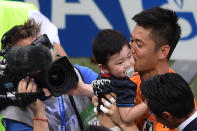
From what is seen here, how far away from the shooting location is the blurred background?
6.60 metres

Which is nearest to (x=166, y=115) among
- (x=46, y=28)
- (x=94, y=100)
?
(x=94, y=100)

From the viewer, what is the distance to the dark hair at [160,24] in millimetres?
3080

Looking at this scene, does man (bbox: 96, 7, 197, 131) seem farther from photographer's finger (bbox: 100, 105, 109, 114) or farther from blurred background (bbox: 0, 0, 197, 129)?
blurred background (bbox: 0, 0, 197, 129)

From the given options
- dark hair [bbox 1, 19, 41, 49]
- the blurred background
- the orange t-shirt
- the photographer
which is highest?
dark hair [bbox 1, 19, 41, 49]

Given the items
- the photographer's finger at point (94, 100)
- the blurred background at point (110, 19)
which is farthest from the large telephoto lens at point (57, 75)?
the blurred background at point (110, 19)

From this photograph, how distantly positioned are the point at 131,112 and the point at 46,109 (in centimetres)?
61

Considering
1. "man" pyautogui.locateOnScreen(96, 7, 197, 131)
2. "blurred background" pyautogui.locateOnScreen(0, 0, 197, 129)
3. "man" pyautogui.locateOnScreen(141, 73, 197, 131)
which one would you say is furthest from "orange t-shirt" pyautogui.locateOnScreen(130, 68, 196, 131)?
"blurred background" pyautogui.locateOnScreen(0, 0, 197, 129)

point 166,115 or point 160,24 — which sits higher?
point 160,24

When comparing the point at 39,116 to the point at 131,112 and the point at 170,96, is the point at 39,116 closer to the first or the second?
the point at 131,112

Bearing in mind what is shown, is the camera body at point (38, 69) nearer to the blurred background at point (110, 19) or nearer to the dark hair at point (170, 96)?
the dark hair at point (170, 96)

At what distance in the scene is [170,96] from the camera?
2590 mm

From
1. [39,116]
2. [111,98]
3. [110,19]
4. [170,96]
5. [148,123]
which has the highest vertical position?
[170,96]

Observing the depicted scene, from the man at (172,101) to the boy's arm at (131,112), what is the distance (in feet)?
0.39

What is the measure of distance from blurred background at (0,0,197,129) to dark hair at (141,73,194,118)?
4.00m
